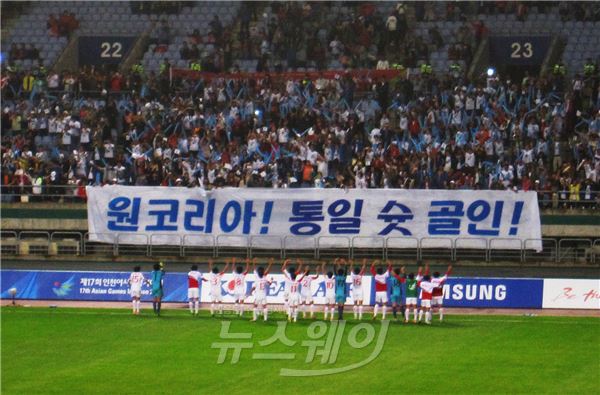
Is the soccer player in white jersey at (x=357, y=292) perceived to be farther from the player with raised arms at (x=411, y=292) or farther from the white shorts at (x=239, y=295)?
the white shorts at (x=239, y=295)

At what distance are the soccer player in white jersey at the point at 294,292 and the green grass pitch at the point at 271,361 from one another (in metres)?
0.56

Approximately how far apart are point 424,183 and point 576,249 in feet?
17.9

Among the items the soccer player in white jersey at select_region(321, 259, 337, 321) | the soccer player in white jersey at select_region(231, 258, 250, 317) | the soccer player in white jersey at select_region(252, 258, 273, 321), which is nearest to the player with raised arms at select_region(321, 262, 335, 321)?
the soccer player in white jersey at select_region(321, 259, 337, 321)

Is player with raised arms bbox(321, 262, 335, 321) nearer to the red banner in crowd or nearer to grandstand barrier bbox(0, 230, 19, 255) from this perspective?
grandstand barrier bbox(0, 230, 19, 255)

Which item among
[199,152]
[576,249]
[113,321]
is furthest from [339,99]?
[113,321]

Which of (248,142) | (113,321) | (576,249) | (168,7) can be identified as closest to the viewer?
(113,321)

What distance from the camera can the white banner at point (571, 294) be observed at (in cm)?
3959

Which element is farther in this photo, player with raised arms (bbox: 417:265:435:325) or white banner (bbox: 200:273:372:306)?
white banner (bbox: 200:273:372:306)

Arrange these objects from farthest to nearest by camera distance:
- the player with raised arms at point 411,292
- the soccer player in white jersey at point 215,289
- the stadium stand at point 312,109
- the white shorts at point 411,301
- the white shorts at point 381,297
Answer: the stadium stand at point 312,109 → the soccer player in white jersey at point 215,289 → the white shorts at point 381,297 → the white shorts at point 411,301 → the player with raised arms at point 411,292

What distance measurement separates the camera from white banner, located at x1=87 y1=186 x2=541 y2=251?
41.8 meters

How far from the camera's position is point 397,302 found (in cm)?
3775

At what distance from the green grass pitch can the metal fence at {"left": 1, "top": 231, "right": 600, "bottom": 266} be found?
3.99 metres

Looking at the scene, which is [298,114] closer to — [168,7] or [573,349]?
[168,7]

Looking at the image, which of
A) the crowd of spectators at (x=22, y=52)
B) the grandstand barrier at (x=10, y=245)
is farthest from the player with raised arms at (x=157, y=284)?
the crowd of spectators at (x=22, y=52)
